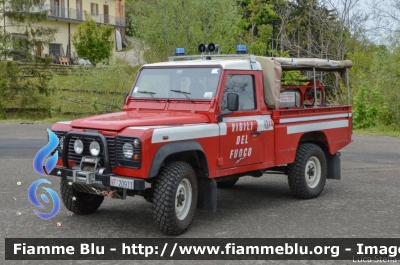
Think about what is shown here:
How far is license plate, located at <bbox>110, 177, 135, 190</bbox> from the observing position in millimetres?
6605

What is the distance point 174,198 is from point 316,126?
346 cm

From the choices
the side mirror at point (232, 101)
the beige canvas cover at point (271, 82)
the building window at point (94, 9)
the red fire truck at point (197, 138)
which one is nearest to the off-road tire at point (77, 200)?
the red fire truck at point (197, 138)

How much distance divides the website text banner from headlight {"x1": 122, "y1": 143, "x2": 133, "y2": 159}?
1031mm

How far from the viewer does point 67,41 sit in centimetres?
5491

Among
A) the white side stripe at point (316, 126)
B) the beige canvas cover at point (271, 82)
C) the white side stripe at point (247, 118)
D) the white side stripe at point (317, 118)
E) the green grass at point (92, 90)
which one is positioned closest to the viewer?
the white side stripe at point (247, 118)

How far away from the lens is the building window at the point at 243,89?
323 inches

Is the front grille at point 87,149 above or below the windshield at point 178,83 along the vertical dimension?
below

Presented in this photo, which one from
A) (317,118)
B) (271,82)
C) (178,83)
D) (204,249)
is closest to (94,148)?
(204,249)

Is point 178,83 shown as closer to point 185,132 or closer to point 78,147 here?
point 185,132

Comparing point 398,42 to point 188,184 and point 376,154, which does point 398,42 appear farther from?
point 188,184

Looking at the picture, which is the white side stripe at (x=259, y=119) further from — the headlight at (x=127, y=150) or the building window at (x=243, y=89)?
the headlight at (x=127, y=150)

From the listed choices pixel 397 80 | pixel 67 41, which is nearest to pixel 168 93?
pixel 397 80

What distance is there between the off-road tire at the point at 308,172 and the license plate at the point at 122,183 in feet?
11.2

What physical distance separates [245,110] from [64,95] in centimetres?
2111
